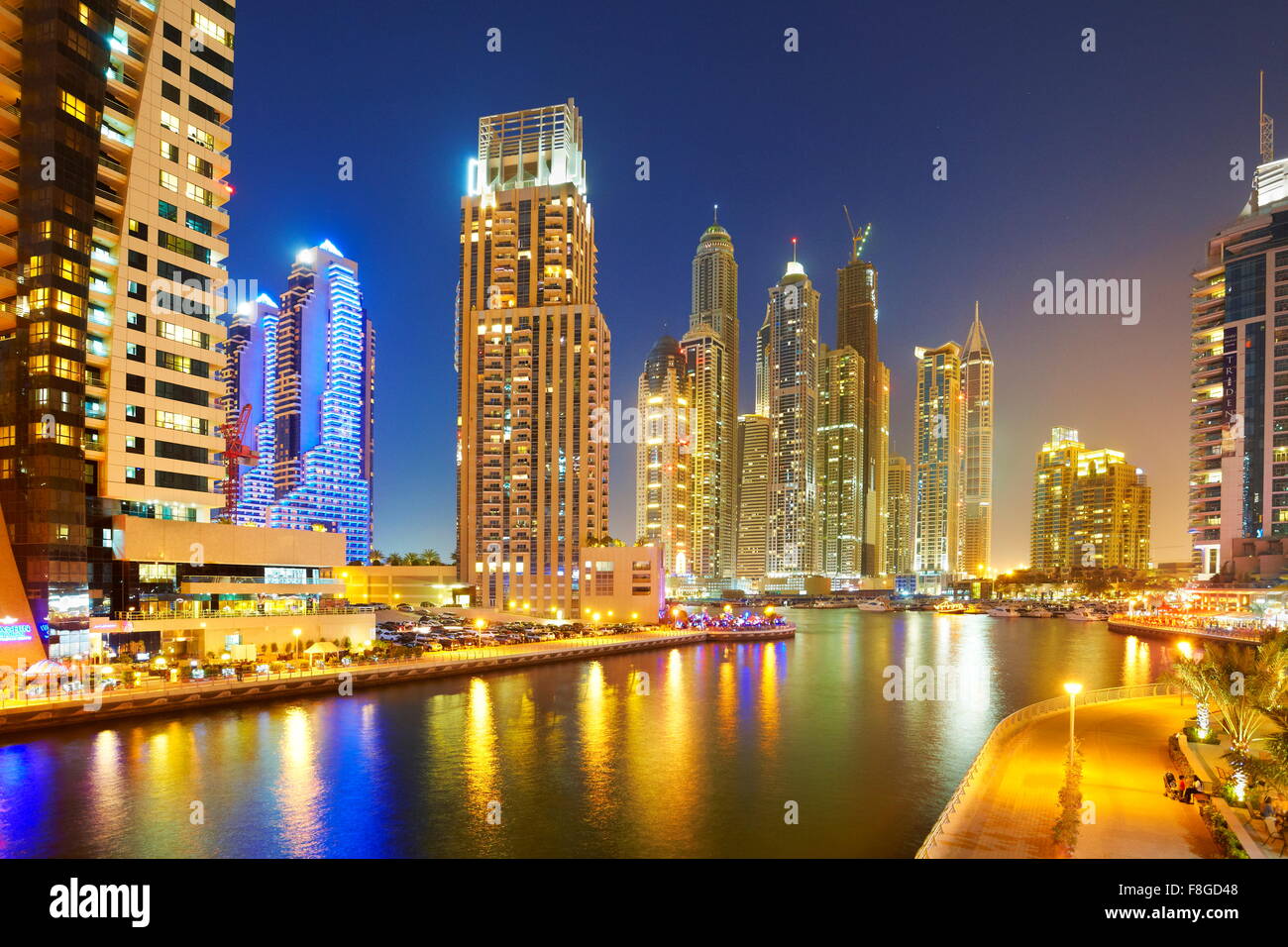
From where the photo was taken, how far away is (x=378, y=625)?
93.2m

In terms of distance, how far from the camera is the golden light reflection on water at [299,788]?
27.3 m

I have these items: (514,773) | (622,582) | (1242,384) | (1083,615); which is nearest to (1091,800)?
(514,773)

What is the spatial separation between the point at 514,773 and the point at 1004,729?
2263 cm

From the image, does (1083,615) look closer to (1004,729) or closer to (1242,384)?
(1242,384)

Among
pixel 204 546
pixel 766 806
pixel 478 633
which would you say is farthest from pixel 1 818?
pixel 478 633

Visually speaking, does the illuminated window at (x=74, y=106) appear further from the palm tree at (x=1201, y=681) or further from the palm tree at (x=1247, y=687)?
the palm tree at (x=1247, y=687)

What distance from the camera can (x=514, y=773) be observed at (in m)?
36.3

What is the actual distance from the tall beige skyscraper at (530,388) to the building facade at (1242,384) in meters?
117

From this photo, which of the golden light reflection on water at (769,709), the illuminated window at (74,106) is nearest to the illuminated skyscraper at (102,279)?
the illuminated window at (74,106)

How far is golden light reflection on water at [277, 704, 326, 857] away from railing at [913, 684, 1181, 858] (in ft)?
66.7

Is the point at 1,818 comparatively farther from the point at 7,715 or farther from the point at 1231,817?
the point at 1231,817

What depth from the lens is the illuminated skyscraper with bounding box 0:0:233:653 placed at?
5212 centimetres

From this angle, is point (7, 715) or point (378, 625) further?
point (378, 625)
